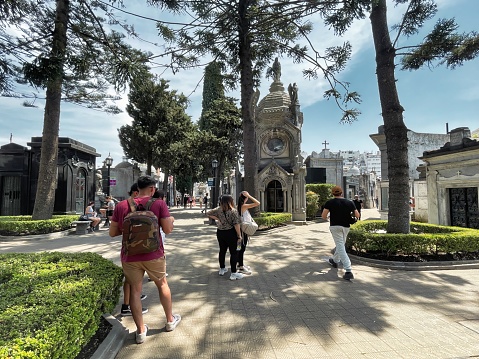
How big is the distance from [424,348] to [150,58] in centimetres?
1070

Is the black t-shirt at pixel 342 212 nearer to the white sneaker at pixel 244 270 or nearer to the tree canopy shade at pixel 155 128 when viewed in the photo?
the white sneaker at pixel 244 270

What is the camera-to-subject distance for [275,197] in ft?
→ 57.1

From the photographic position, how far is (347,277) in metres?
5.41

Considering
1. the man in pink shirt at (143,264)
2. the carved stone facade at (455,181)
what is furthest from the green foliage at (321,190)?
the man in pink shirt at (143,264)

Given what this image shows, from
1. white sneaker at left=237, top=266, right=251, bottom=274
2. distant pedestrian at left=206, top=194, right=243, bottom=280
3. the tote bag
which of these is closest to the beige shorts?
distant pedestrian at left=206, top=194, right=243, bottom=280

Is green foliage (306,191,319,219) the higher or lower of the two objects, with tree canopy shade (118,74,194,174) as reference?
lower

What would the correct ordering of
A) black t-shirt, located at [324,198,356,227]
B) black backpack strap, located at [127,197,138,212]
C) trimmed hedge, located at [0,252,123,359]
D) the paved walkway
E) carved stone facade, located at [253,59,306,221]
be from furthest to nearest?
carved stone facade, located at [253,59,306,221]
black t-shirt, located at [324,198,356,227]
black backpack strap, located at [127,197,138,212]
the paved walkway
trimmed hedge, located at [0,252,123,359]

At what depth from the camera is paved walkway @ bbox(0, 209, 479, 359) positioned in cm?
300

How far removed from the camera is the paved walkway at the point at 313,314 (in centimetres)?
300

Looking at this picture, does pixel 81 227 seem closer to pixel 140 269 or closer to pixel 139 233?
pixel 140 269

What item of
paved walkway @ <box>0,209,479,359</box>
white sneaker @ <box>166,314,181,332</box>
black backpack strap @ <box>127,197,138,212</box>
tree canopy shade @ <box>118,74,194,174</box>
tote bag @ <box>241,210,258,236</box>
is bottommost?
paved walkway @ <box>0,209,479,359</box>

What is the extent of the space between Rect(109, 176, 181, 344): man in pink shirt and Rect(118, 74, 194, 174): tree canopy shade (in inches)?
859

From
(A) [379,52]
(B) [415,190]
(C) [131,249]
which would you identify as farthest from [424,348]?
(B) [415,190]

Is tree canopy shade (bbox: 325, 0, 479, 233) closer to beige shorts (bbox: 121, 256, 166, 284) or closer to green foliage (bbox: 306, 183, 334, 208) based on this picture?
beige shorts (bbox: 121, 256, 166, 284)
